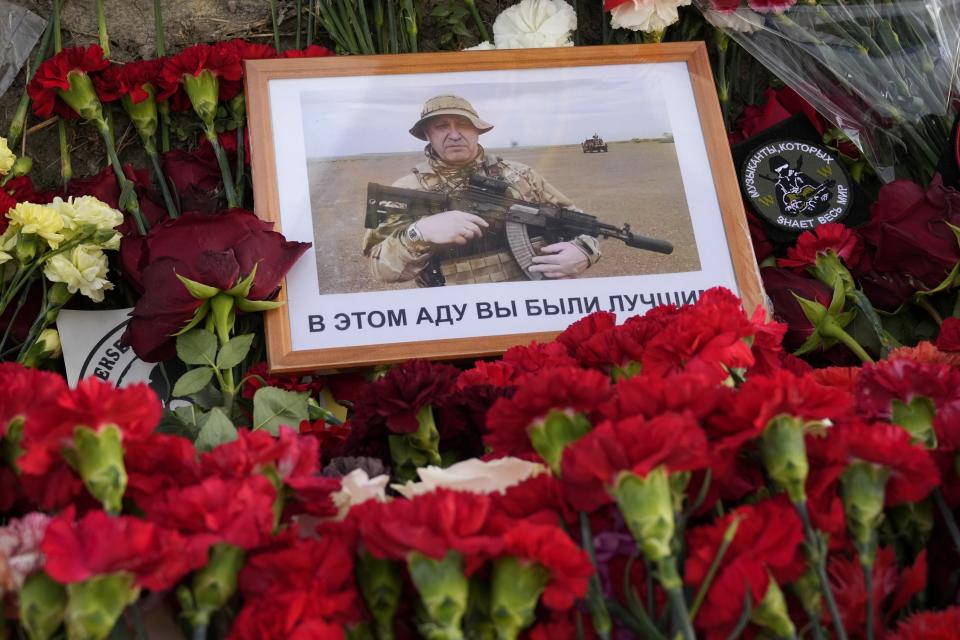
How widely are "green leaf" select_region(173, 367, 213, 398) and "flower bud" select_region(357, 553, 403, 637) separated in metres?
0.39

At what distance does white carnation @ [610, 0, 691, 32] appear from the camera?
1064mm

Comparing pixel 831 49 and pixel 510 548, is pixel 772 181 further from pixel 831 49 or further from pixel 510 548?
pixel 510 548

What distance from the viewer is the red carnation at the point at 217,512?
42 centimetres

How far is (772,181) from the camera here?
3.39ft

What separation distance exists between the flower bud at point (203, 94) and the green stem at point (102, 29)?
12 centimetres

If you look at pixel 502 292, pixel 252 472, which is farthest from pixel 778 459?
pixel 502 292

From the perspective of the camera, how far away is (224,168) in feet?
3.24

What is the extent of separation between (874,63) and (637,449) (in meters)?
0.78

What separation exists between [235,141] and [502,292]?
1.01 ft

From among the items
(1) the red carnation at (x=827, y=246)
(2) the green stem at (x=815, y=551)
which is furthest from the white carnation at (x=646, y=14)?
(2) the green stem at (x=815, y=551)

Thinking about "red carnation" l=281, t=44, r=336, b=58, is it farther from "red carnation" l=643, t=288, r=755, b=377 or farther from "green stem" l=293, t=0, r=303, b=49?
"red carnation" l=643, t=288, r=755, b=377

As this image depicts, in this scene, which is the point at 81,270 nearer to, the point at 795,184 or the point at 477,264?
the point at 477,264

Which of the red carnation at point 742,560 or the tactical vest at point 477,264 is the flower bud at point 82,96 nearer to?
the tactical vest at point 477,264

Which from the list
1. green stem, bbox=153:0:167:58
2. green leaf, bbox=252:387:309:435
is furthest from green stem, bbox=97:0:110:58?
green leaf, bbox=252:387:309:435
